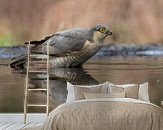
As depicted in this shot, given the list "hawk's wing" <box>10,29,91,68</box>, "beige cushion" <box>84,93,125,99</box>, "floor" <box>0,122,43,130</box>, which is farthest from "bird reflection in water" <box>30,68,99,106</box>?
"beige cushion" <box>84,93,125,99</box>

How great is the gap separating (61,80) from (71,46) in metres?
0.50

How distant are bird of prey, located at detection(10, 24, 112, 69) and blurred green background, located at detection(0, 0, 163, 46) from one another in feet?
0.30

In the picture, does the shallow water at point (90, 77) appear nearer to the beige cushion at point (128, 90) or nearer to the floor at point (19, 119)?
the floor at point (19, 119)

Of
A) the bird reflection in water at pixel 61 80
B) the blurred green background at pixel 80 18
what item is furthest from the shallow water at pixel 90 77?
the blurred green background at pixel 80 18

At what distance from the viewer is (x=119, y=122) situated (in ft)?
12.3

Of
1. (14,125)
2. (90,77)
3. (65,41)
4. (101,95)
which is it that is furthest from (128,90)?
(14,125)

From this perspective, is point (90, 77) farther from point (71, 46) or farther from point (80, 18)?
point (80, 18)

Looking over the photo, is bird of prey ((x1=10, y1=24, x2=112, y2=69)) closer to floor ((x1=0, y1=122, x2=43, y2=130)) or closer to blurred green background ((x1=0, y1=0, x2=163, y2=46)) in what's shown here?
blurred green background ((x1=0, y1=0, x2=163, y2=46))

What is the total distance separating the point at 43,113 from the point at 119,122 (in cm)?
205

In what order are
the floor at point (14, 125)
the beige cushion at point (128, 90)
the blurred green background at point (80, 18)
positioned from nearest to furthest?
the beige cushion at point (128, 90)
the floor at point (14, 125)
the blurred green background at point (80, 18)

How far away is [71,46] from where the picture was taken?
17.9ft

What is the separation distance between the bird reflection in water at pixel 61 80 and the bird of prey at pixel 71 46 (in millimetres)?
94

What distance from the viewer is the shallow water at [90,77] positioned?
546 cm

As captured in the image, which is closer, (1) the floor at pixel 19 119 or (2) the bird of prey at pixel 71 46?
(2) the bird of prey at pixel 71 46
